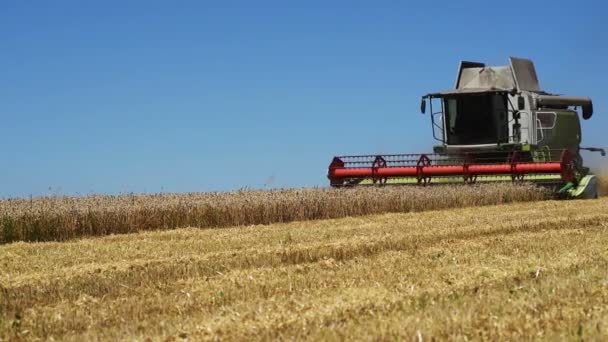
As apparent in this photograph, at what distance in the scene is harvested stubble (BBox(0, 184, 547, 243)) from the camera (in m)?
12.9

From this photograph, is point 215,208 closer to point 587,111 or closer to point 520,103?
point 520,103

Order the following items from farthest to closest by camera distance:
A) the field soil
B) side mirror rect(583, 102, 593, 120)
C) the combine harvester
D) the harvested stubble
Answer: side mirror rect(583, 102, 593, 120) < the combine harvester < the harvested stubble < the field soil

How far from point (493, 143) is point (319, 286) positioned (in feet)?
43.6

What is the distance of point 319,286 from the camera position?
659 centimetres

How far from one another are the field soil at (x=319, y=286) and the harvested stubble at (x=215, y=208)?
138 centimetres

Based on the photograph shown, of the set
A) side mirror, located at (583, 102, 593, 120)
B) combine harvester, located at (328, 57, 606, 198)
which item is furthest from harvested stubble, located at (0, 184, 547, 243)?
side mirror, located at (583, 102, 593, 120)

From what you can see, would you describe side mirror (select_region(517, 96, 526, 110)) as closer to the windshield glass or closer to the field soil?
the windshield glass

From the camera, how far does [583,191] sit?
18031 millimetres

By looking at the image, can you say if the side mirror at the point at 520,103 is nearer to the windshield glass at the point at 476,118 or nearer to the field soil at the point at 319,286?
the windshield glass at the point at 476,118

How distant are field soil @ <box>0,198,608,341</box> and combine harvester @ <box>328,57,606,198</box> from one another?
20.9 feet

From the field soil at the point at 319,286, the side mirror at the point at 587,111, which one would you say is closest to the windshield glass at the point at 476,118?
the side mirror at the point at 587,111

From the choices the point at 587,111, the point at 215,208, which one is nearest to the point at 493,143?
Result: the point at 587,111

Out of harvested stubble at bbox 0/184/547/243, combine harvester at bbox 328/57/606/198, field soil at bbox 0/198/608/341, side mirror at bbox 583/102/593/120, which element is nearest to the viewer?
field soil at bbox 0/198/608/341

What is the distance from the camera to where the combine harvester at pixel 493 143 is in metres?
18.1
